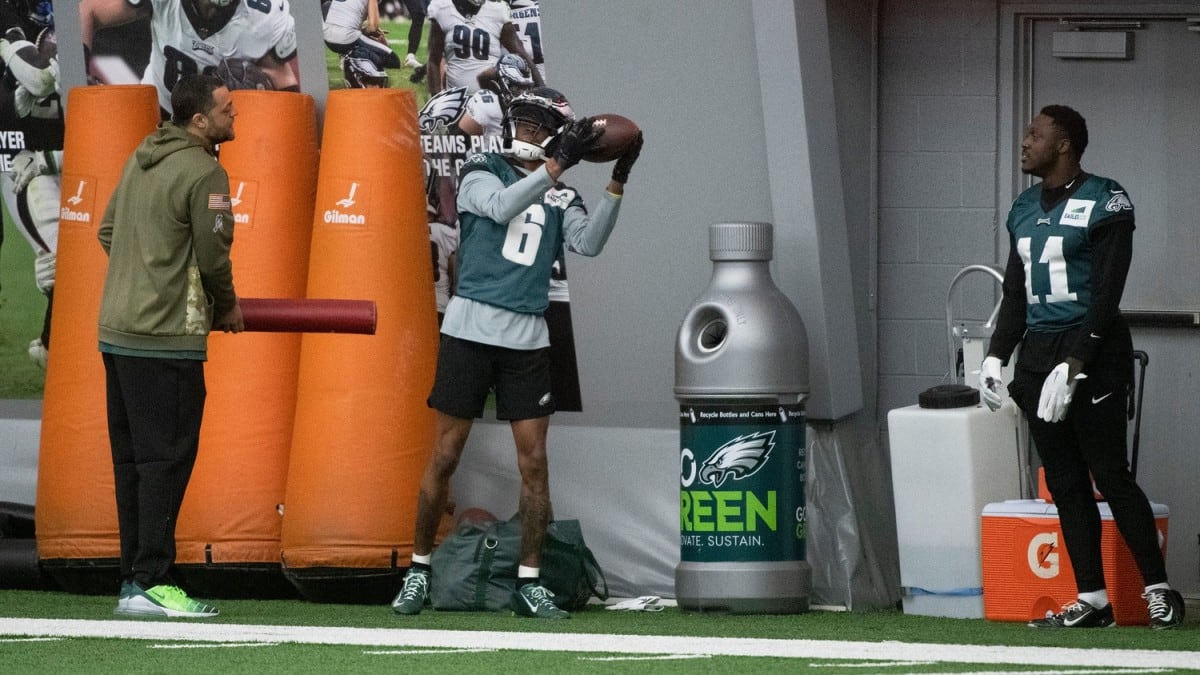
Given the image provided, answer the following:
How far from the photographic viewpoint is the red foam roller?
7.06m

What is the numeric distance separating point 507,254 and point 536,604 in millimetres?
1204

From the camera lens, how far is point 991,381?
6883 millimetres

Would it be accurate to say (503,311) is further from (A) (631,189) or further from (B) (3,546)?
(B) (3,546)

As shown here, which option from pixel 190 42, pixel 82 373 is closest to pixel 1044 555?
pixel 82 373

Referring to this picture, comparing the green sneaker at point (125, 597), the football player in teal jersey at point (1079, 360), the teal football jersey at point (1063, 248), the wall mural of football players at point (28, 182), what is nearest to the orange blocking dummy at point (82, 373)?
the wall mural of football players at point (28, 182)

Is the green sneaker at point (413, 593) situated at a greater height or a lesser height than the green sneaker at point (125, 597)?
lesser

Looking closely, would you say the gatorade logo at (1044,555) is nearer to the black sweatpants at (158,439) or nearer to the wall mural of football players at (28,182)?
the black sweatpants at (158,439)

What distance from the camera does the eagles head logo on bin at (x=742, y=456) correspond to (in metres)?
7.38

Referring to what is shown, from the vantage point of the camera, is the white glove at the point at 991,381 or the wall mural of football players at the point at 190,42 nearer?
the white glove at the point at 991,381

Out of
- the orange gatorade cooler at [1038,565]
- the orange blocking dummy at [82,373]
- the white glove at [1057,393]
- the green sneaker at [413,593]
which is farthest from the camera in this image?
the orange blocking dummy at [82,373]

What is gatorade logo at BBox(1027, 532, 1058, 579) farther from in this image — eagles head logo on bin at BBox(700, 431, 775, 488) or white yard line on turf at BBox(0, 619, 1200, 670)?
white yard line on turf at BBox(0, 619, 1200, 670)

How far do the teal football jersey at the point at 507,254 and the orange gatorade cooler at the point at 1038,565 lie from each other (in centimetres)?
175

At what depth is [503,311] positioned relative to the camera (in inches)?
286

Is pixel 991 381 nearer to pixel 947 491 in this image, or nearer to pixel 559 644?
pixel 947 491
